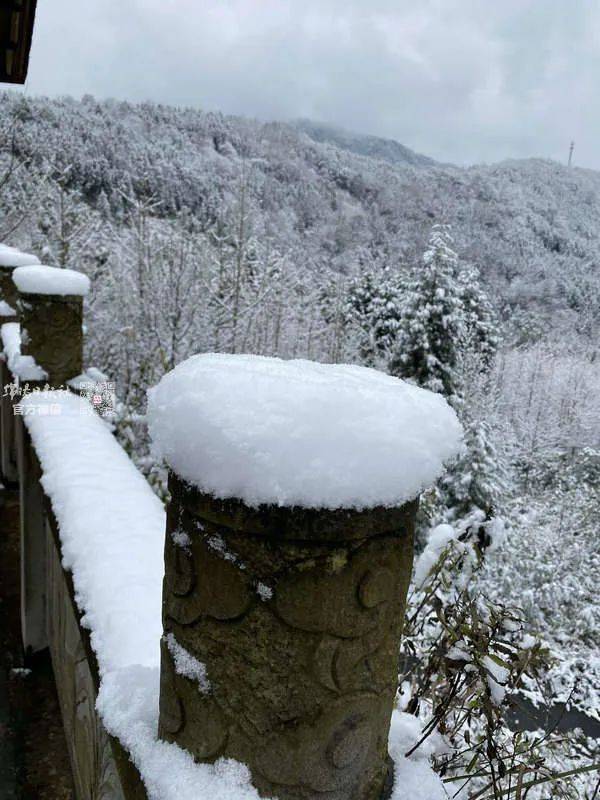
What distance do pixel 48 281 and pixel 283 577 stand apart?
3341 mm

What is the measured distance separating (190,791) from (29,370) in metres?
3.26

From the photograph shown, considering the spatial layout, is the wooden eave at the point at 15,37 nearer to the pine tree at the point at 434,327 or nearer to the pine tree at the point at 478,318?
the pine tree at the point at 434,327

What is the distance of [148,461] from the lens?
23.7 feet

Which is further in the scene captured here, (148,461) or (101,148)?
(101,148)

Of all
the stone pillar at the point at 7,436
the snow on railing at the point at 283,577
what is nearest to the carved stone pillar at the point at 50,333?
the stone pillar at the point at 7,436

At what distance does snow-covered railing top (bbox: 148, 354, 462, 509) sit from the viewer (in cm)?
71

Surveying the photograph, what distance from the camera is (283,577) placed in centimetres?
75

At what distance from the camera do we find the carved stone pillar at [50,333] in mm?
3693

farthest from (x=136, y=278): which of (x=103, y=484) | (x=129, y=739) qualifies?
(x=129, y=739)

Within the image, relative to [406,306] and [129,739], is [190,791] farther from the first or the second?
[406,306]

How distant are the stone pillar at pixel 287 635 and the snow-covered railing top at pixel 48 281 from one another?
315 cm

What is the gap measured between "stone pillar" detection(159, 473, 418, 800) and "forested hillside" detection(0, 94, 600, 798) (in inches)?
30.7

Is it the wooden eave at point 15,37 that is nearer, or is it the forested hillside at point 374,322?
the wooden eave at point 15,37

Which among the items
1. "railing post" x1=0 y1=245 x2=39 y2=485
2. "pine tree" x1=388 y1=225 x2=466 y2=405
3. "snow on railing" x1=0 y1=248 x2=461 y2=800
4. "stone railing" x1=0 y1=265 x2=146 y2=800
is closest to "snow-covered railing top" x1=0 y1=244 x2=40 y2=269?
"railing post" x1=0 y1=245 x2=39 y2=485
